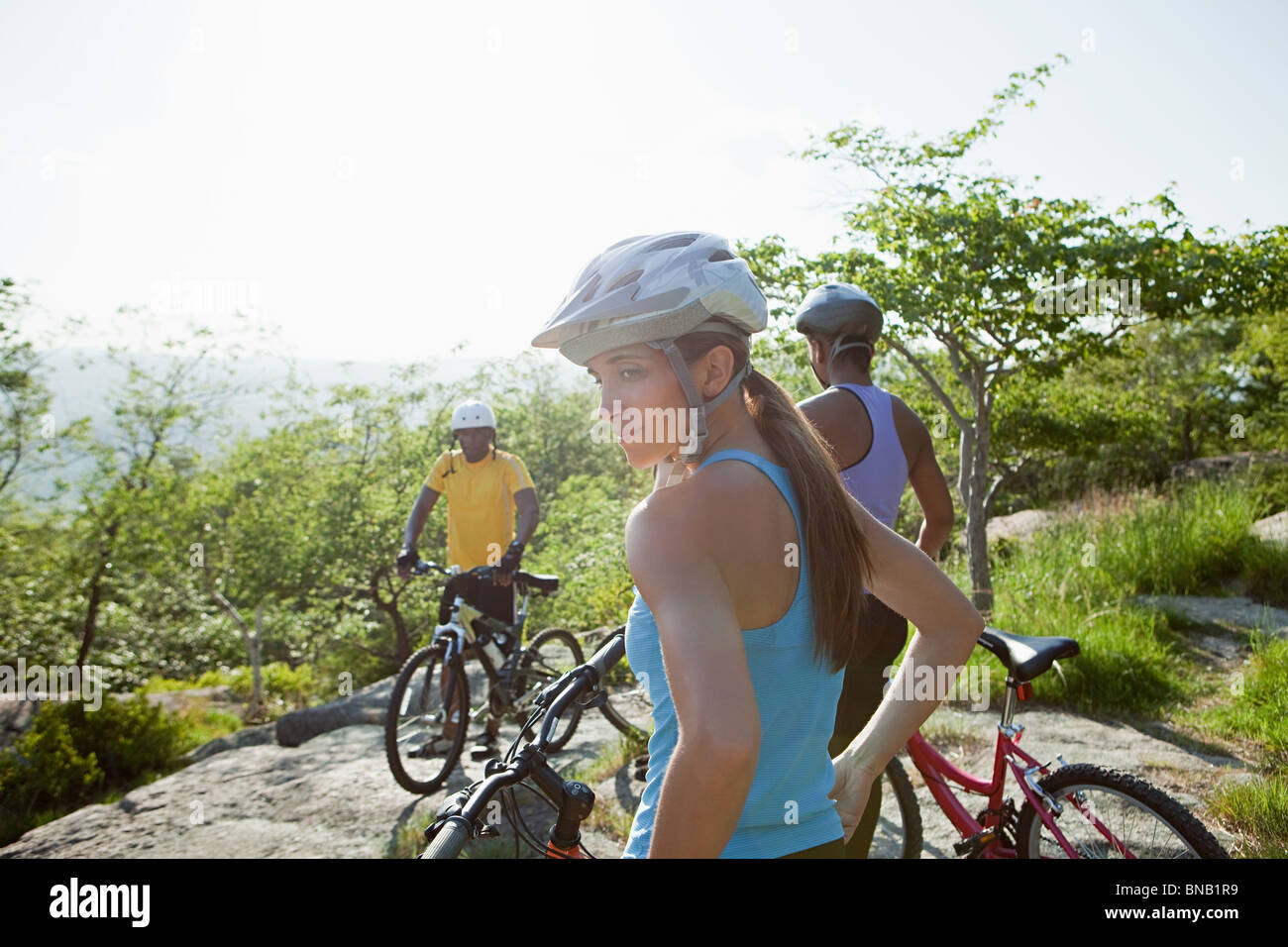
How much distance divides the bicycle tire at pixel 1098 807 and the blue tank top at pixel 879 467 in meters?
1.01

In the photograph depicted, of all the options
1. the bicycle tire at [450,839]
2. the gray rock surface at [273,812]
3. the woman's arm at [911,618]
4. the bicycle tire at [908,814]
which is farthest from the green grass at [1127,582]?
the bicycle tire at [450,839]

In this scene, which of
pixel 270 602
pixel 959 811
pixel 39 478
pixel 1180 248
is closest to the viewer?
pixel 959 811

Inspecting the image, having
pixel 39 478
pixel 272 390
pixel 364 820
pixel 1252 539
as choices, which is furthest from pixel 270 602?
pixel 1252 539

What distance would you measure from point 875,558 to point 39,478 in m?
26.3

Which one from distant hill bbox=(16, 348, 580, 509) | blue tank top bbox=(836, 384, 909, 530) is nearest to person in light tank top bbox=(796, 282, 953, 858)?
blue tank top bbox=(836, 384, 909, 530)

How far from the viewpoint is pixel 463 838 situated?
1.21 meters

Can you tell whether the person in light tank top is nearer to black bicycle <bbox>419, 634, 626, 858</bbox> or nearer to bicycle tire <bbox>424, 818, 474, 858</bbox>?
black bicycle <bbox>419, 634, 626, 858</bbox>

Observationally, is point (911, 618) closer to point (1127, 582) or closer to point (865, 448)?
point (865, 448)

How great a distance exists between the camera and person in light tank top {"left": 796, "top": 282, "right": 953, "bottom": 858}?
9.27 feet

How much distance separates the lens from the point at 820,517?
1229 mm

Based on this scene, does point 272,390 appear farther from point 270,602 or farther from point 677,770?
point 677,770

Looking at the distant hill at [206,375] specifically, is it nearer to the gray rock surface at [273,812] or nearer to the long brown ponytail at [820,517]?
the gray rock surface at [273,812]

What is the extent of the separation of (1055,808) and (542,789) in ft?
6.80

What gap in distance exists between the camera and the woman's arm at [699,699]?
38.5 inches
